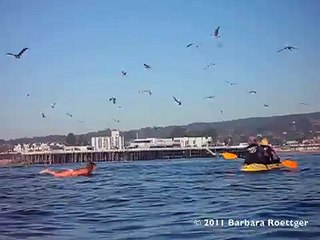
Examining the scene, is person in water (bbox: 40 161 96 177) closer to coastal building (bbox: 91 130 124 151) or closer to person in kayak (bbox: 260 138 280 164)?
coastal building (bbox: 91 130 124 151)

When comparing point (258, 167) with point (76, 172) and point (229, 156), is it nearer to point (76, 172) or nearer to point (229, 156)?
point (229, 156)

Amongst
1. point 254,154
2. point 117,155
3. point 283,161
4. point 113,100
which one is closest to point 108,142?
point 117,155

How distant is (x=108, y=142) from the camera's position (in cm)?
273

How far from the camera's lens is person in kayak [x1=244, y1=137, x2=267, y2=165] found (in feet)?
8.75

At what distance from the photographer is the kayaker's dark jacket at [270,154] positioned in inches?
105

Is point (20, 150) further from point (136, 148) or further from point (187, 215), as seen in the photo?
point (187, 215)

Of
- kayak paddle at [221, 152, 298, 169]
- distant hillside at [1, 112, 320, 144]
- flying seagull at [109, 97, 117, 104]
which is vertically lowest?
kayak paddle at [221, 152, 298, 169]

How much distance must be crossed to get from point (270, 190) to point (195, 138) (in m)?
0.42

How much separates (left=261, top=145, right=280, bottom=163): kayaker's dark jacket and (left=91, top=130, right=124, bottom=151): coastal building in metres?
0.67

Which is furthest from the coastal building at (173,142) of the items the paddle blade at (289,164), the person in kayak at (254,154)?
the paddle blade at (289,164)

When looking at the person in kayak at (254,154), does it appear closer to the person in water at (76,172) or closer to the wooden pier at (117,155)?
the wooden pier at (117,155)

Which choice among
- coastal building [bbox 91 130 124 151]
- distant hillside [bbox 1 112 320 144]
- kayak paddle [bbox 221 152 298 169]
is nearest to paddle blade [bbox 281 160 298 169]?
kayak paddle [bbox 221 152 298 169]

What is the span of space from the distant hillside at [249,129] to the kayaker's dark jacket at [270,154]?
0.05m

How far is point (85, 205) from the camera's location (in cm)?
256
